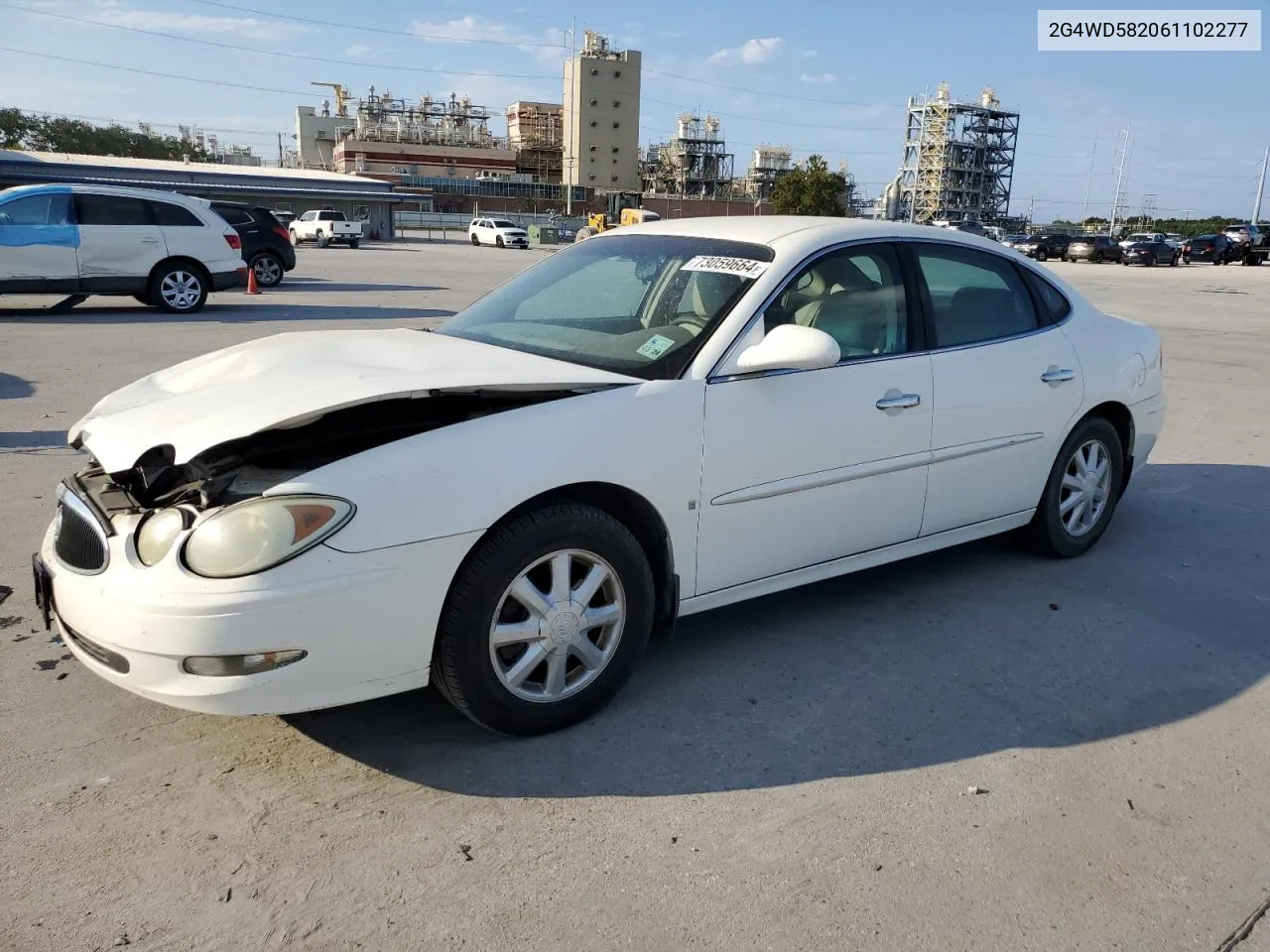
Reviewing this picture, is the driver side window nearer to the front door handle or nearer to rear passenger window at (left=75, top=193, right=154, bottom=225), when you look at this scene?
the front door handle

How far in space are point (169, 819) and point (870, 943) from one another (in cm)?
184

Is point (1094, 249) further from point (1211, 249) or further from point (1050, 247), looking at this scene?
point (1211, 249)

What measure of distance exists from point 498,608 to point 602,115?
130637 mm

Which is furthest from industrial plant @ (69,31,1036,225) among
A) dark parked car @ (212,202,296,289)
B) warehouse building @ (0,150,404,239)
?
dark parked car @ (212,202,296,289)

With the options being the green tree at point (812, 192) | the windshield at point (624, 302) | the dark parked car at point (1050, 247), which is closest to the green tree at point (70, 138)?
the green tree at point (812, 192)

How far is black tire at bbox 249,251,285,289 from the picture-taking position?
760 inches

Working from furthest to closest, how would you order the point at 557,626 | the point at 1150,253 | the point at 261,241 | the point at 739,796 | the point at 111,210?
the point at 1150,253, the point at 261,241, the point at 111,210, the point at 557,626, the point at 739,796

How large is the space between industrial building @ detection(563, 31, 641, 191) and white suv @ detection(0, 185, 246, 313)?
11279cm

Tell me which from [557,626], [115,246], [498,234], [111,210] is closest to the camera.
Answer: [557,626]

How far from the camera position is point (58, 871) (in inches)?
96.8

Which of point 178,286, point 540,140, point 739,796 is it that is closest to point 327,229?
point 178,286

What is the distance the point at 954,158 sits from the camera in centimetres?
13138

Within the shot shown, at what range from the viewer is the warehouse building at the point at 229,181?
1960 inches

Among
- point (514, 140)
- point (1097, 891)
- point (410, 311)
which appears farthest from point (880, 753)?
point (514, 140)
